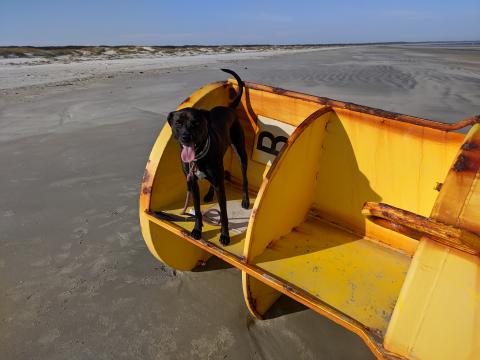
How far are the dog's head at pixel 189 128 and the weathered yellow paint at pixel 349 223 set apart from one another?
0.42 meters

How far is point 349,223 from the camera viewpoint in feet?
10.0

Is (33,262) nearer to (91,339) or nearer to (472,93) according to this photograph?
(91,339)

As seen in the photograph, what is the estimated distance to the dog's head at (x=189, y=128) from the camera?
243 centimetres

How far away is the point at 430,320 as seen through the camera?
150 centimetres

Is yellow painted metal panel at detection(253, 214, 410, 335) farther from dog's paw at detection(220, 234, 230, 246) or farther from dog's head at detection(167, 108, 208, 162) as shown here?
dog's head at detection(167, 108, 208, 162)

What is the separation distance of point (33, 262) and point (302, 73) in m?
14.7

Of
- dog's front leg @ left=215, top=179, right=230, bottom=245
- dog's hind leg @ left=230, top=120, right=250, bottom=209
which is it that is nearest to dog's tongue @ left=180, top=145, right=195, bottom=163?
dog's front leg @ left=215, top=179, right=230, bottom=245

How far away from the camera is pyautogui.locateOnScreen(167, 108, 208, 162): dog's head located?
2432mm

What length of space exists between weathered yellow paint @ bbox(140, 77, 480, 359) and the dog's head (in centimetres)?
42

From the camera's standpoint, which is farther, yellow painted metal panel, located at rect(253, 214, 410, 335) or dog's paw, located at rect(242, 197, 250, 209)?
dog's paw, located at rect(242, 197, 250, 209)

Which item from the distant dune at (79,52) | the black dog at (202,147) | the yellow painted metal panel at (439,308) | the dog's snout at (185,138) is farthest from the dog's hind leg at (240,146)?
the distant dune at (79,52)

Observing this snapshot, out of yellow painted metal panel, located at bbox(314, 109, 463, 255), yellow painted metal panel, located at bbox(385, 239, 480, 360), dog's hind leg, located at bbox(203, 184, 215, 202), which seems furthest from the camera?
dog's hind leg, located at bbox(203, 184, 215, 202)

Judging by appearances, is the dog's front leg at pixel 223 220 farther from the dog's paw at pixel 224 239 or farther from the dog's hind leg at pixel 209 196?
the dog's hind leg at pixel 209 196

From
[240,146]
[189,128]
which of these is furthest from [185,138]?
[240,146]
